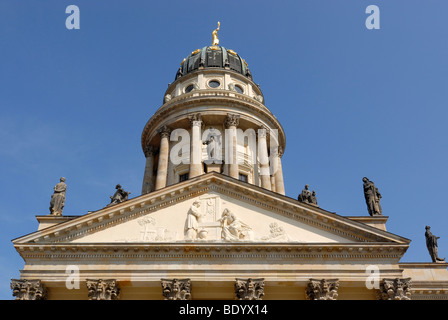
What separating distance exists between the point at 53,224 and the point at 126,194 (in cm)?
420

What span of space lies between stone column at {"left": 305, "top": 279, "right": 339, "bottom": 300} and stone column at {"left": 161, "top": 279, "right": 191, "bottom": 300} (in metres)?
5.40

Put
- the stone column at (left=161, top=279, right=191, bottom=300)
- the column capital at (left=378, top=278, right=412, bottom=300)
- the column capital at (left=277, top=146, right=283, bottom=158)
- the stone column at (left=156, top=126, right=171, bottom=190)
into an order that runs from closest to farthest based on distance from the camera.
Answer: the column capital at (left=378, top=278, right=412, bottom=300), the stone column at (left=161, top=279, right=191, bottom=300), the stone column at (left=156, top=126, right=171, bottom=190), the column capital at (left=277, top=146, right=283, bottom=158)

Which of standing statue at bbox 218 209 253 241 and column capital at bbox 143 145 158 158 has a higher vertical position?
column capital at bbox 143 145 158 158

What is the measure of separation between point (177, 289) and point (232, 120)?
64.5 feet

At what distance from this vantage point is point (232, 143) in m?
35.3

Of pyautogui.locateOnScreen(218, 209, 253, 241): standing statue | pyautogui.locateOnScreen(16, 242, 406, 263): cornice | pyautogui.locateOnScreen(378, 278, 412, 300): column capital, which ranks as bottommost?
pyautogui.locateOnScreen(378, 278, 412, 300): column capital

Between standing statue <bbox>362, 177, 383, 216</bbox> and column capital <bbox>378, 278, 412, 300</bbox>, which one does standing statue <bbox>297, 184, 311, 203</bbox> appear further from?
column capital <bbox>378, 278, 412, 300</bbox>

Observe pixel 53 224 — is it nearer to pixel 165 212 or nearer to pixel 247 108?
pixel 165 212

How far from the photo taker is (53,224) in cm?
2325

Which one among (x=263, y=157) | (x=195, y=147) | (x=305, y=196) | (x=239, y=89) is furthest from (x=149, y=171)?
(x=305, y=196)

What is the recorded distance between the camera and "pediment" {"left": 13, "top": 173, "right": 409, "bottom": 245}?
2133 cm

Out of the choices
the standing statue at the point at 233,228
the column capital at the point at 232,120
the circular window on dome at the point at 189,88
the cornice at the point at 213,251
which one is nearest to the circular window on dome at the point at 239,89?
the circular window on dome at the point at 189,88

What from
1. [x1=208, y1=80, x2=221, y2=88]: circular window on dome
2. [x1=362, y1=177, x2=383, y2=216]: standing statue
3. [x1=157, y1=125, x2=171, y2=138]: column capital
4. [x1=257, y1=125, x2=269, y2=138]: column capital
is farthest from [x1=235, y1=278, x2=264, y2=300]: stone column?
[x1=208, y1=80, x2=221, y2=88]: circular window on dome
